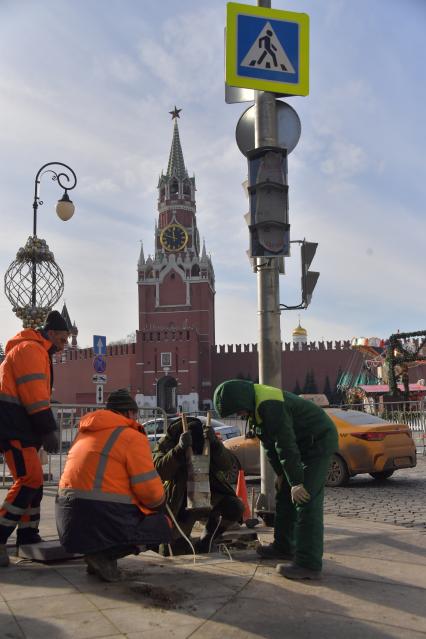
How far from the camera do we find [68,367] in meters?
70.5

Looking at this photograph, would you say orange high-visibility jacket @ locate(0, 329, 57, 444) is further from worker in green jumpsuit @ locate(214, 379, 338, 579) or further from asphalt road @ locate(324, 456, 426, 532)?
asphalt road @ locate(324, 456, 426, 532)

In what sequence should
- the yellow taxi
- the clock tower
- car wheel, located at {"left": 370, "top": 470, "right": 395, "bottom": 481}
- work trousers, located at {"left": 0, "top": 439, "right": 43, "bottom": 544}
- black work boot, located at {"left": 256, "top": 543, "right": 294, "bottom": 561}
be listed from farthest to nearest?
the clock tower < car wheel, located at {"left": 370, "top": 470, "right": 395, "bottom": 481} < the yellow taxi < black work boot, located at {"left": 256, "top": 543, "right": 294, "bottom": 561} < work trousers, located at {"left": 0, "top": 439, "right": 43, "bottom": 544}

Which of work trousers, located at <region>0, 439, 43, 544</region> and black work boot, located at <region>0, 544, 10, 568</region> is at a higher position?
work trousers, located at <region>0, 439, 43, 544</region>

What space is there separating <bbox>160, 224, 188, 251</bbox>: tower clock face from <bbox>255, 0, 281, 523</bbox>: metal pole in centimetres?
7111

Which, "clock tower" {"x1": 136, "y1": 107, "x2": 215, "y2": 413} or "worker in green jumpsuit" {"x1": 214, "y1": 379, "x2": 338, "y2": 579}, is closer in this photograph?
"worker in green jumpsuit" {"x1": 214, "y1": 379, "x2": 338, "y2": 579}

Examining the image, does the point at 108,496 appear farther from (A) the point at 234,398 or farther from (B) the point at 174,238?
(B) the point at 174,238

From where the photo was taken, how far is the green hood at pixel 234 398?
414cm

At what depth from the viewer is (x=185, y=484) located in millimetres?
4934

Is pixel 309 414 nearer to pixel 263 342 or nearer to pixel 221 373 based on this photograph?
pixel 263 342

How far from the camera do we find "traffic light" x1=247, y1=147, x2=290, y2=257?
604 cm

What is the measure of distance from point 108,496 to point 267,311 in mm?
3125

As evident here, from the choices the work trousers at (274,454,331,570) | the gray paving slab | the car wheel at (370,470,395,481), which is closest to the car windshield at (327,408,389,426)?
the car wheel at (370,470,395,481)

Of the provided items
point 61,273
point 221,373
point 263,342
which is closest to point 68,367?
point 221,373

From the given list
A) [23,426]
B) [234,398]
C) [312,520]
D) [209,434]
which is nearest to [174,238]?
[209,434]
